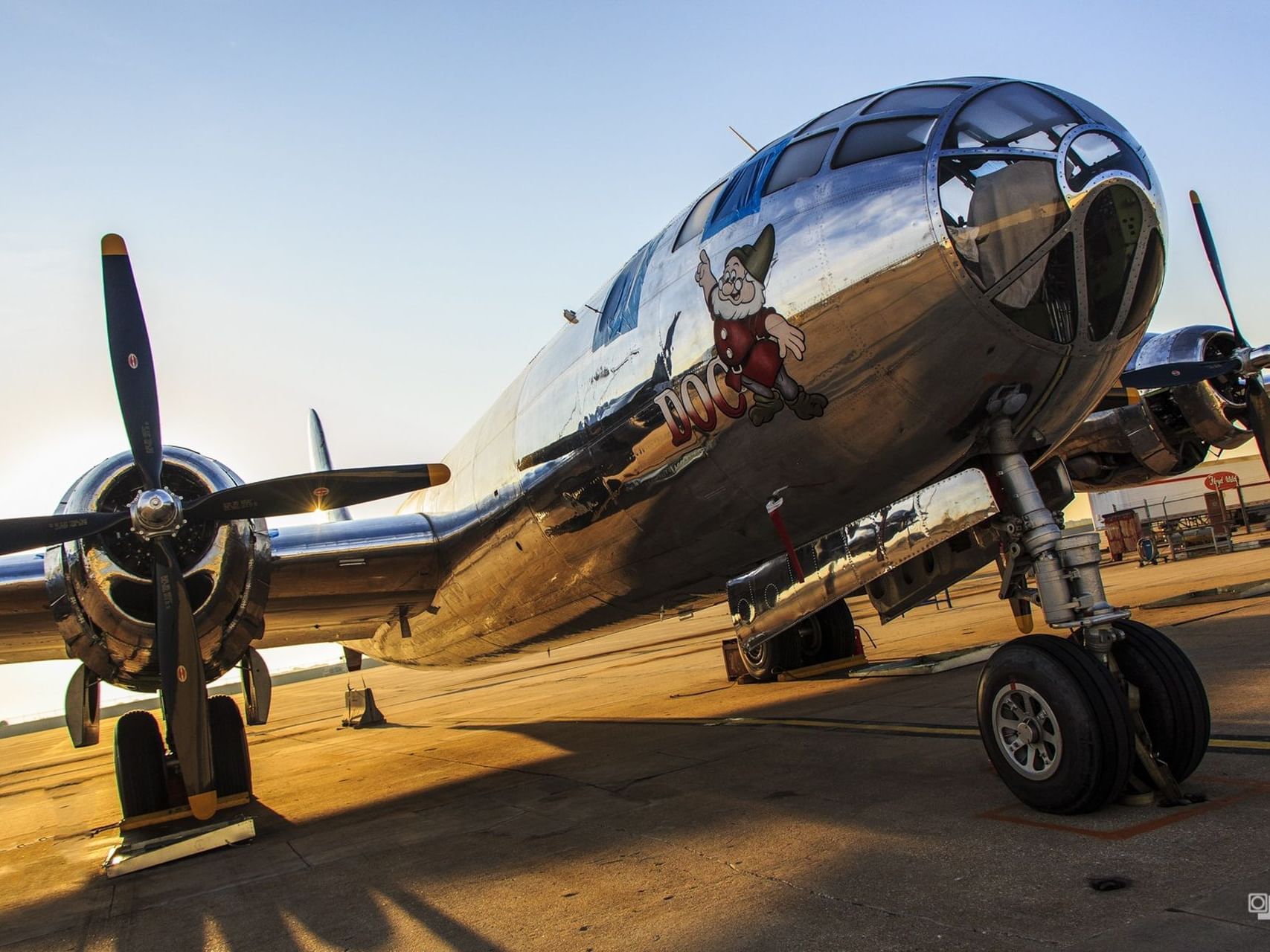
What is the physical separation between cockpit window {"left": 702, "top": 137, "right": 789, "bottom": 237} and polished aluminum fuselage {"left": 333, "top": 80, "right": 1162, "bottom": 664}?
0.09 m

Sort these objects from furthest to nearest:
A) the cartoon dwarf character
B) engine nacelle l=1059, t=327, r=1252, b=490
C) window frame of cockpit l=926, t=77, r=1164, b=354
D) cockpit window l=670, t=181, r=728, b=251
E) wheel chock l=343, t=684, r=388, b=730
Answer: wheel chock l=343, t=684, r=388, b=730 < engine nacelle l=1059, t=327, r=1252, b=490 < cockpit window l=670, t=181, r=728, b=251 < the cartoon dwarf character < window frame of cockpit l=926, t=77, r=1164, b=354

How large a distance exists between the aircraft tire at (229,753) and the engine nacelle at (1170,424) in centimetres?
1062

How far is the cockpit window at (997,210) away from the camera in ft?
16.4

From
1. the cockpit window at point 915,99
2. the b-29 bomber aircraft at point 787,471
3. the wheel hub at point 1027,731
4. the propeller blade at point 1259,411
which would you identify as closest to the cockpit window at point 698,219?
the b-29 bomber aircraft at point 787,471

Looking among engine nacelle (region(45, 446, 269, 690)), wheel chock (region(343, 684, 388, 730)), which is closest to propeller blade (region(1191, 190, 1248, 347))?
engine nacelle (region(45, 446, 269, 690))

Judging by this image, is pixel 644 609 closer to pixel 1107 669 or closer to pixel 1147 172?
pixel 1107 669

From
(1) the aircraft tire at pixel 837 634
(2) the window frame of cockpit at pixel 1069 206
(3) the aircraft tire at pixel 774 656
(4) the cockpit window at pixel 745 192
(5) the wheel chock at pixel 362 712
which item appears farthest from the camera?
(5) the wheel chock at pixel 362 712

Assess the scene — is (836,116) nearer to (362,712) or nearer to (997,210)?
(997,210)

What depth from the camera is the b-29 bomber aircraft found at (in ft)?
16.7

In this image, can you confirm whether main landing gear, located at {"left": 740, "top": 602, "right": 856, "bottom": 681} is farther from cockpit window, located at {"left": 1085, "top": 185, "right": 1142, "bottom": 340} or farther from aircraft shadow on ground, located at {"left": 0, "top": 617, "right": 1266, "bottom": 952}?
cockpit window, located at {"left": 1085, "top": 185, "right": 1142, "bottom": 340}

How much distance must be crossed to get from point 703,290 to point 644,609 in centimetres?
364

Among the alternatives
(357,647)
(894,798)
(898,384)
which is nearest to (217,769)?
(357,647)

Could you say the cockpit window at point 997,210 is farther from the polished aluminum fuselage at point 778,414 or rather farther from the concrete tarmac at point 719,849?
the concrete tarmac at point 719,849

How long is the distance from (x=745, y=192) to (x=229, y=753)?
7.81m
